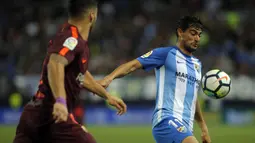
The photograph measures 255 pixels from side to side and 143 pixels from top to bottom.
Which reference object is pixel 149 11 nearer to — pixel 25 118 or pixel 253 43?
pixel 253 43

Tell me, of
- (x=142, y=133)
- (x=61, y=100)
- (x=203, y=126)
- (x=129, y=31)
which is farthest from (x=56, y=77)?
(x=129, y=31)

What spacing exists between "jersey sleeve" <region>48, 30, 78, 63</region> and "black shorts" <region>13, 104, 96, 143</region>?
594 mm

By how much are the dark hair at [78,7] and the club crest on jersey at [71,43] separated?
0.31 m

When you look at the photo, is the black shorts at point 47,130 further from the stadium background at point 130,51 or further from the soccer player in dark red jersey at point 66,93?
the stadium background at point 130,51

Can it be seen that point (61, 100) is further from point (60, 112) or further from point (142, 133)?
point (142, 133)

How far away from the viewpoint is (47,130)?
5.17 m

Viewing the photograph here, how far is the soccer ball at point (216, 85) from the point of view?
725cm

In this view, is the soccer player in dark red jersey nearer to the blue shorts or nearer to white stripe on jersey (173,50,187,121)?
the blue shorts

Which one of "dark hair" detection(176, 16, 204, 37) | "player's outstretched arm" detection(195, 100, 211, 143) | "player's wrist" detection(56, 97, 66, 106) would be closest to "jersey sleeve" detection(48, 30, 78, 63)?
"player's wrist" detection(56, 97, 66, 106)

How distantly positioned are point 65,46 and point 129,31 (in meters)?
15.6

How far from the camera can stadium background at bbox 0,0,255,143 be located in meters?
18.5

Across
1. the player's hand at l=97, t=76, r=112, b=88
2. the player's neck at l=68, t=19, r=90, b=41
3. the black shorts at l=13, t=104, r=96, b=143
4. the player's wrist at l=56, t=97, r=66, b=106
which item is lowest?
the black shorts at l=13, t=104, r=96, b=143

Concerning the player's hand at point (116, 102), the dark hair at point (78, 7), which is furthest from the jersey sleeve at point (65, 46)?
the player's hand at point (116, 102)

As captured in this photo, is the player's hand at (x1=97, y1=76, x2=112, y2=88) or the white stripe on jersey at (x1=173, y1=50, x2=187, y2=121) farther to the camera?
the white stripe on jersey at (x1=173, y1=50, x2=187, y2=121)
